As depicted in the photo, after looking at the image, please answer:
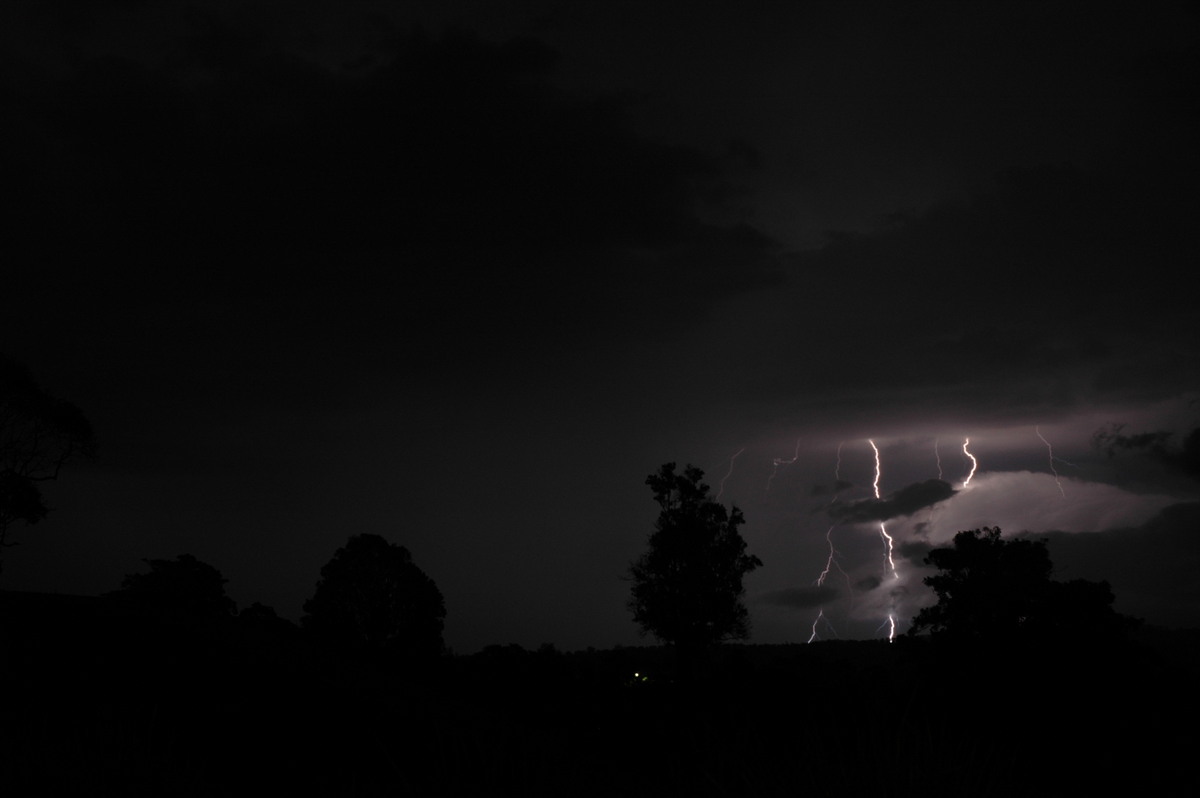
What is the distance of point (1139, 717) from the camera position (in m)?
30.0

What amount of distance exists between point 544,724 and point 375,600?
2068cm

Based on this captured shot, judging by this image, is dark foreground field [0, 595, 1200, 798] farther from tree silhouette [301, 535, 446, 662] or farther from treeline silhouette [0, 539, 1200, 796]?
tree silhouette [301, 535, 446, 662]

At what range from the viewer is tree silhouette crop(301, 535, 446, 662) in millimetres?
46000

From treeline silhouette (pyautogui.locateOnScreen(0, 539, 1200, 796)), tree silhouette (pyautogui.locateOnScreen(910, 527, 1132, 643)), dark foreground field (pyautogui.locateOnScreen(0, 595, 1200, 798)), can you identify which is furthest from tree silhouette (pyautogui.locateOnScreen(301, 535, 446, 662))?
tree silhouette (pyautogui.locateOnScreen(910, 527, 1132, 643))

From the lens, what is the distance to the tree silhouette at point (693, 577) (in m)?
46.2

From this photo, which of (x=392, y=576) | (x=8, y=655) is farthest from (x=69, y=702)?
(x=392, y=576)

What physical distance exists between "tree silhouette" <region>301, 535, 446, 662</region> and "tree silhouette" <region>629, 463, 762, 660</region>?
37.5 feet

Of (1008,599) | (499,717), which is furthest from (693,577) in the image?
(499,717)

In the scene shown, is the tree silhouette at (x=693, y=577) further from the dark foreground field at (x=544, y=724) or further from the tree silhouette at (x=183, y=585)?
the tree silhouette at (x=183, y=585)

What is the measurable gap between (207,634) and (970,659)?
29157 millimetres

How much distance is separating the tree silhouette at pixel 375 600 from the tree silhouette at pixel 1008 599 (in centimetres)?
2497

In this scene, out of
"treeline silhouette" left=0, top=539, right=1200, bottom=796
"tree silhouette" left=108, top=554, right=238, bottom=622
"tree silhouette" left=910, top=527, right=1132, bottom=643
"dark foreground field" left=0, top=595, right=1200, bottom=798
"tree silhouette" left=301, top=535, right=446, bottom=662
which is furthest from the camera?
"tree silhouette" left=108, top=554, right=238, bottom=622

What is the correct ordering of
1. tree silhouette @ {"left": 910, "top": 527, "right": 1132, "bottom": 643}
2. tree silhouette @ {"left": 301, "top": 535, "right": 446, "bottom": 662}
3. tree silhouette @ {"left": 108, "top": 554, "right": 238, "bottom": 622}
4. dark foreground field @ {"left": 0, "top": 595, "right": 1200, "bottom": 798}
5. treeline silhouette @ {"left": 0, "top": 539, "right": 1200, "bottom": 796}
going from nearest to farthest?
dark foreground field @ {"left": 0, "top": 595, "right": 1200, "bottom": 798}
treeline silhouette @ {"left": 0, "top": 539, "right": 1200, "bottom": 796}
tree silhouette @ {"left": 910, "top": 527, "right": 1132, "bottom": 643}
tree silhouette @ {"left": 301, "top": 535, "right": 446, "bottom": 662}
tree silhouette @ {"left": 108, "top": 554, "right": 238, "bottom": 622}

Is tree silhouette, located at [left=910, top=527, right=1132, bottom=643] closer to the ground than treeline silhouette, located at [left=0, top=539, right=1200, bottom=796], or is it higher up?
higher up
